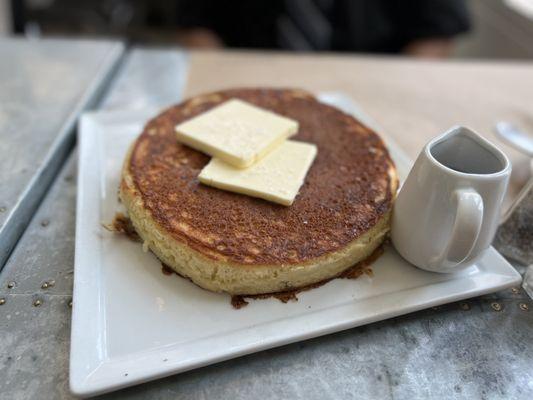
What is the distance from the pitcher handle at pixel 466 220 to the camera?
0.70m

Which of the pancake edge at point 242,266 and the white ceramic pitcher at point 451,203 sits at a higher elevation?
the white ceramic pitcher at point 451,203

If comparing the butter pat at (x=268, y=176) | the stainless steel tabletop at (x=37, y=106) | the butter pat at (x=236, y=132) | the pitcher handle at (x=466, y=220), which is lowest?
the stainless steel tabletop at (x=37, y=106)

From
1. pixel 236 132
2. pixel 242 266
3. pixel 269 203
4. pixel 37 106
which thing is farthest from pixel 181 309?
pixel 37 106

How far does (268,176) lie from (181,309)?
0.32 meters

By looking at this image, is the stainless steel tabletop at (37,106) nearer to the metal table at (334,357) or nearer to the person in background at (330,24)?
the metal table at (334,357)

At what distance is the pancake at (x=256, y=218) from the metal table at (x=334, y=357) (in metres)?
0.14

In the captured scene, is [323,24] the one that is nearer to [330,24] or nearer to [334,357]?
[330,24]

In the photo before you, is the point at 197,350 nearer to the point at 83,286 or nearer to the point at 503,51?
the point at 83,286

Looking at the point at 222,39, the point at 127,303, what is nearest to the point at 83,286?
the point at 127,303

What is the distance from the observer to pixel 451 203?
73 centimetres

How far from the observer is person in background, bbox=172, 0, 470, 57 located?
2.08 meters

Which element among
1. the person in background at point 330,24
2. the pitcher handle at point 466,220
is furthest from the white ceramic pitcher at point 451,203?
the person in background at point 330,24

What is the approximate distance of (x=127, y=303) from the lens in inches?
30.3

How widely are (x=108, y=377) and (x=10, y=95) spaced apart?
3.52ft
